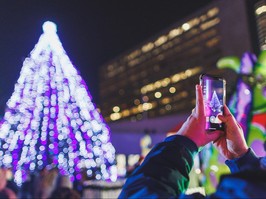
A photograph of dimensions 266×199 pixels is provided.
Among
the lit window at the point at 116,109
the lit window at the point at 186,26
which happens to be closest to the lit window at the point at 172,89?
the lit window at the point at 186,26

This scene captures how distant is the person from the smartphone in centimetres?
2

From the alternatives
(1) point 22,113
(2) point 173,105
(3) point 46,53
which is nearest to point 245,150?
(3) point 46,53

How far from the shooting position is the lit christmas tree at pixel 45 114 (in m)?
3.41

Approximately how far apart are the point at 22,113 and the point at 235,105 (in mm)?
4238

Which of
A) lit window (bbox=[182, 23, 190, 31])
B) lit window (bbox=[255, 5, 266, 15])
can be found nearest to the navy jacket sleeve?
lit window (bbox=[255, 5, 266, 15])

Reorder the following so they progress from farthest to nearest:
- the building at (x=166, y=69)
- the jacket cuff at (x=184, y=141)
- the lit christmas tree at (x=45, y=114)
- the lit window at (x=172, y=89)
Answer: the lit window at (x=172, y=89), the building at (x=166, y=69), the lit christmas tree at (x=45, y=114), the jacket cuff at (x=184, y=141)

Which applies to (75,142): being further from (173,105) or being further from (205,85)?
(173,105)

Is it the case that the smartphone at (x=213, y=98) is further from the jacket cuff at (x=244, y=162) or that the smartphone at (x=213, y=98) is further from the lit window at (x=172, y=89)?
the lit window at (x=172, y=89)

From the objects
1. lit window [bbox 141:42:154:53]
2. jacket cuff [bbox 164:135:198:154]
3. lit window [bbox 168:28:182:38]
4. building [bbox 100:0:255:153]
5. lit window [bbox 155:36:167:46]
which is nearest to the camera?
jacket cuff [bbox 164:135:198:154]

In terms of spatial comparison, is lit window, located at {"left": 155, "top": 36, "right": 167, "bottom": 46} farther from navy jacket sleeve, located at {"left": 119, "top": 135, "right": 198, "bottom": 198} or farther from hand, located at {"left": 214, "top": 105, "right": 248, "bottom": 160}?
navy jacket sleeve, located at {"left": 119, "top": 135, "right": 198, "bottom": 198}

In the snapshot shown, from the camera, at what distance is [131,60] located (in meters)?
68.2

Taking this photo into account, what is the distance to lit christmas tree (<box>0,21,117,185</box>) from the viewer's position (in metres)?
3.41

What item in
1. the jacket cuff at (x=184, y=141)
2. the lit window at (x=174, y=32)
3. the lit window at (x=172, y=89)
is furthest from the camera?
the lit window at (x=174, y=32)

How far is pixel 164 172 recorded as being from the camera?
0.73 meters
